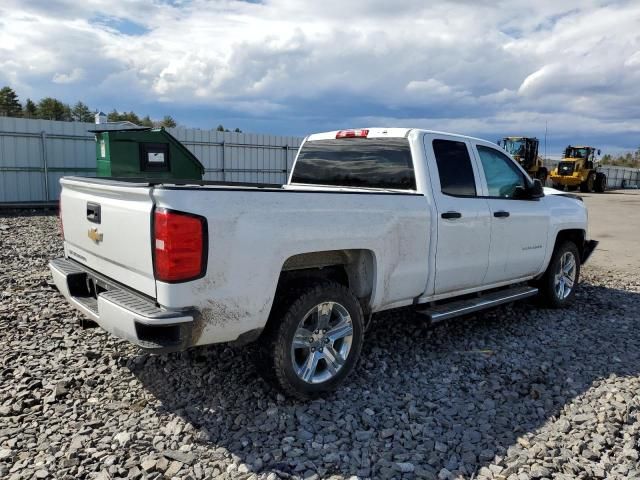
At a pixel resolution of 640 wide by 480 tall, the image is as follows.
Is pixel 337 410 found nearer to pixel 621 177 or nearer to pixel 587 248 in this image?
pixel 587 248

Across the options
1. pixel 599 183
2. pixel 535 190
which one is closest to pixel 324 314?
pixel 535 190

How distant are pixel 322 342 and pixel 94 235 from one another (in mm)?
1725

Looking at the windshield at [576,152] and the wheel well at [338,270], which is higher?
the windshield at [576,152]

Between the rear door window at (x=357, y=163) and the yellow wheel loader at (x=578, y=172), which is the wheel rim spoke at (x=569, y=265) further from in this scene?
the yellow wheel loader at (x=578, y=172)

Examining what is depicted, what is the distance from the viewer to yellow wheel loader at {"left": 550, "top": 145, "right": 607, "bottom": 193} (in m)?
34.5

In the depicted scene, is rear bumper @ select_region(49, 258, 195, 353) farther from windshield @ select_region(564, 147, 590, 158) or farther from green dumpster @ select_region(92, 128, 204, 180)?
windshield @ select_region(564, 147, 590, 158)

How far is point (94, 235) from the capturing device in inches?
142

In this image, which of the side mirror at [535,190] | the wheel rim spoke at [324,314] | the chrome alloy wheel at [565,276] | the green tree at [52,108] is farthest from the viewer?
the green tree at [52,108]

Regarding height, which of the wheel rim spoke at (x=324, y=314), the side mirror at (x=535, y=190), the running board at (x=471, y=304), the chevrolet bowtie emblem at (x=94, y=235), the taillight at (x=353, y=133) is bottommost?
the running board at (x=471, y=304)

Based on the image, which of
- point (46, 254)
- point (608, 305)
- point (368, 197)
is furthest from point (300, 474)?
point (46, 254)

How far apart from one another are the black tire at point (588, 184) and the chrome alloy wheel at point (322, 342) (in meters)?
36.0

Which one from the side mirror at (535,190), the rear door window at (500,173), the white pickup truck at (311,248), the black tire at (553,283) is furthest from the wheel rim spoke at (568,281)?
the rear door window at (500,173)

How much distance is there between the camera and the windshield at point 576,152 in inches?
1415

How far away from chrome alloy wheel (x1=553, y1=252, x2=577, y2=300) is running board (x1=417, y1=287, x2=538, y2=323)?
0.75 metres
